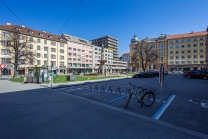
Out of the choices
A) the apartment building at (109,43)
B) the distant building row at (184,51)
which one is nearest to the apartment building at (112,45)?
the apartment building at (109,43)

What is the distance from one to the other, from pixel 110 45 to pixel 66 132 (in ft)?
324

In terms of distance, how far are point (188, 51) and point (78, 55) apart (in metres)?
62.6

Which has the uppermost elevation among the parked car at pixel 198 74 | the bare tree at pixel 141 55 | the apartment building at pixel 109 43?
the apartment building at pixel 109 43

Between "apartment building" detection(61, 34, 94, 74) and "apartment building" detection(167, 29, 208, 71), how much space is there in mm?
49416

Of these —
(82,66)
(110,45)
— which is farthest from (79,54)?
(110,45)

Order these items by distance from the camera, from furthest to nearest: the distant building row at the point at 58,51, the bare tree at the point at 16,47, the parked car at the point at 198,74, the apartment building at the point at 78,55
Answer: the apartment building at the point at 78,55, the distant building row at the point at 58,51, the bare tree at the point at 16,47, the parked car at the point at 198,74

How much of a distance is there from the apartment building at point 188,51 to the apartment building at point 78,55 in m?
49.4

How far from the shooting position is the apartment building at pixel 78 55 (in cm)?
6347

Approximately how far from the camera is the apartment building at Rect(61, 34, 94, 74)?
2499 inches

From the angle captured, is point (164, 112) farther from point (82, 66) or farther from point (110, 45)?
point (110, 45)

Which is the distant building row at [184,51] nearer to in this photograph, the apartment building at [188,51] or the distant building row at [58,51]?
the apartment building at [188,51]

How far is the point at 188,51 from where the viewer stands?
63.1 meters

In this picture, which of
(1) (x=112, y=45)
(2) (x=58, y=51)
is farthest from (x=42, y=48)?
(1) (x=112, y=45)

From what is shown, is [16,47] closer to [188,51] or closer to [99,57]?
[99,57]
